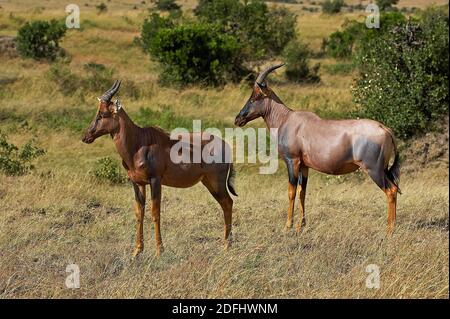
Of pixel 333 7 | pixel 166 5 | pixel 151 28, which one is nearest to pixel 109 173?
pixel 151 28

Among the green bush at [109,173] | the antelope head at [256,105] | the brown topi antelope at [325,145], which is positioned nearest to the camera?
the brown topi antelope at [325,145]

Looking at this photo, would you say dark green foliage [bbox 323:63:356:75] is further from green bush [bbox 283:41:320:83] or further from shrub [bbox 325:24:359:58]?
shrub [bbox 325:24:359:58]

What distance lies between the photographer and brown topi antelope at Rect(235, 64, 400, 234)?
7750 millimetres

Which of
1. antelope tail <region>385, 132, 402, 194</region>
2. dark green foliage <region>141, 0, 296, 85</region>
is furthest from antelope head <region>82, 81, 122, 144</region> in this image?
dark green foliage <region>141, 0, 296, 85</region>

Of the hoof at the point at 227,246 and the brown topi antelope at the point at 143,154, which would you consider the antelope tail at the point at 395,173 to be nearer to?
the hoof at the point at 227,246

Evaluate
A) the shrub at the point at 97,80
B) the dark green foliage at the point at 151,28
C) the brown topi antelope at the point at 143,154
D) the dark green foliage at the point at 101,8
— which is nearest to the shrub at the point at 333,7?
the dark green foliage at the point at 101,8

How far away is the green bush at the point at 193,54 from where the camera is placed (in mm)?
21922

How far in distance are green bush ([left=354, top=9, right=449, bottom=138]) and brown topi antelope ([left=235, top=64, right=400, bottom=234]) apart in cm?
664

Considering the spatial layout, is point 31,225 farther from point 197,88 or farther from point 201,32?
point 201,32

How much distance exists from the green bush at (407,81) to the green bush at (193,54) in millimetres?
7556

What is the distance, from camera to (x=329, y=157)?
7852 millimetres

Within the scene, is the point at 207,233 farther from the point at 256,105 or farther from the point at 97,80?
the point at 97,80

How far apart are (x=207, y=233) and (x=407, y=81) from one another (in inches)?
316

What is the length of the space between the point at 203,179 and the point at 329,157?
154 cm
